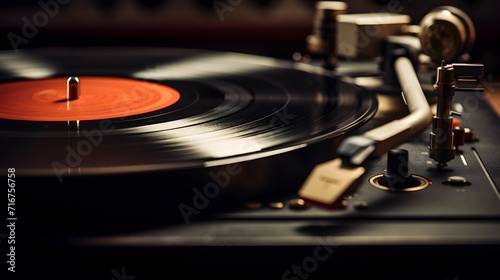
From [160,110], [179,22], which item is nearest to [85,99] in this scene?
[160,110]

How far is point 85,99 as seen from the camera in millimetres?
1142

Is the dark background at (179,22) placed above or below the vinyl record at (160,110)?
above

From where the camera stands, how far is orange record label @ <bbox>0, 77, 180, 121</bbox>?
1029mm

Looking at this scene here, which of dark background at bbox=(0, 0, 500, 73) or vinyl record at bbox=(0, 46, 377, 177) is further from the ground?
dark background at bbox=(0, 0, 500, 73)

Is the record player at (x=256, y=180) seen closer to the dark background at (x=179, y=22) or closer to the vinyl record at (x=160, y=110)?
the vinyl record at (x=160, y=110)

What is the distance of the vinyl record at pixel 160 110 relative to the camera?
0.77 m

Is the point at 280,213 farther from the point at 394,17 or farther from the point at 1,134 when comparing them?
the point at 394,17

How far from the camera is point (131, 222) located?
70 centimetres

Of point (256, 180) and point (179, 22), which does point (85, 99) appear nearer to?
point (256, 180)

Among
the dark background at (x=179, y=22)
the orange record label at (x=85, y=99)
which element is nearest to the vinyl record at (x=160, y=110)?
the orange record label at (x=85, y=99)

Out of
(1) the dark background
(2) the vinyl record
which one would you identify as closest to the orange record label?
(2) the vinyl record

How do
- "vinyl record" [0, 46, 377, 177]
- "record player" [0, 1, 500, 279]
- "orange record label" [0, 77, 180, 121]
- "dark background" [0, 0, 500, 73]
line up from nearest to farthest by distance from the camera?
1. "record player" [0, 1, 500, 279]
2. "vinyl record" [0, 46, 377, 177]
3. "orange record label" [0, 77, 180, 121]
4. "dark background" [0, 0, 500, 73]

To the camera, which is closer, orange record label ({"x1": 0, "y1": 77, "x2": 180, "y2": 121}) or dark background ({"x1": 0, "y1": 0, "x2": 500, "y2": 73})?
orange record label ({"x1": 0, "y1": 77, "x2": 180, "y2": 121})

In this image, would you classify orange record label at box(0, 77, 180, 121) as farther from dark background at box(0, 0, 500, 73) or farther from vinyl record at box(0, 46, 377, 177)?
dark background at box(0, 0, 500, 73)
